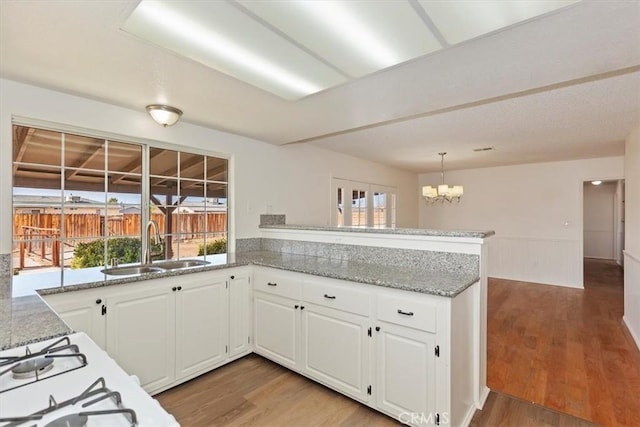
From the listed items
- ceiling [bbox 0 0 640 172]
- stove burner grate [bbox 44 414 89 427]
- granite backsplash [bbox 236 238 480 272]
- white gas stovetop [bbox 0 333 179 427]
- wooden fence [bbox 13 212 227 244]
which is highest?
ceiling [bbox 0 0 640 172]

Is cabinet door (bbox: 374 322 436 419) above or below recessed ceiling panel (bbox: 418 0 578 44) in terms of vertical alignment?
below

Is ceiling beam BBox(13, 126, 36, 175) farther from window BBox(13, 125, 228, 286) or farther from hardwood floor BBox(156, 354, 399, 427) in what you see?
hardwood floor BBox(156, 354, 399, 427)

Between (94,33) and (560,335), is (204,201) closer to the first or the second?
(94,33)

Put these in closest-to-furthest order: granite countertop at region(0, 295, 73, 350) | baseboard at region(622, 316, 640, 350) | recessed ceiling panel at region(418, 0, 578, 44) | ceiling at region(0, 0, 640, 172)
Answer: granite countertop at region(0, 295, 73, 350) → recessed ceiling panel at region(418, 0, 578, 44) → ceiling at region(0, 0, 640, 172) → baseboard at region(622, 316, 640, 350)

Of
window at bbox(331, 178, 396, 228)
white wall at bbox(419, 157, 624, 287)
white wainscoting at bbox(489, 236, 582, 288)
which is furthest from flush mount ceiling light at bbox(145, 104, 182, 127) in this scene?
white wainscoting at bbox(489, 236, 582, 288)

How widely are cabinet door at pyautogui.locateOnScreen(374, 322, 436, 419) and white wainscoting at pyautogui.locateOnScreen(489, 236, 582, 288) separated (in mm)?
5138

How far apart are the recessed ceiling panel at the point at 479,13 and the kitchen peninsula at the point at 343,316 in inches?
47.3

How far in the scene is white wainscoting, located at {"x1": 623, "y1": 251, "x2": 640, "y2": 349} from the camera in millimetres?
3084

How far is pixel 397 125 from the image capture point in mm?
3303

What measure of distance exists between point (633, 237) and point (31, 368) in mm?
4969

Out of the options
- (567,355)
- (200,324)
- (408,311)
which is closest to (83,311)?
(200,324)

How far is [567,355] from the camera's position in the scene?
9.21 ft

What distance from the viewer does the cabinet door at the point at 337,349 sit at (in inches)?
80.4

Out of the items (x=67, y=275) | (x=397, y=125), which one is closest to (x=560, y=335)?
(x=397, y=125)
